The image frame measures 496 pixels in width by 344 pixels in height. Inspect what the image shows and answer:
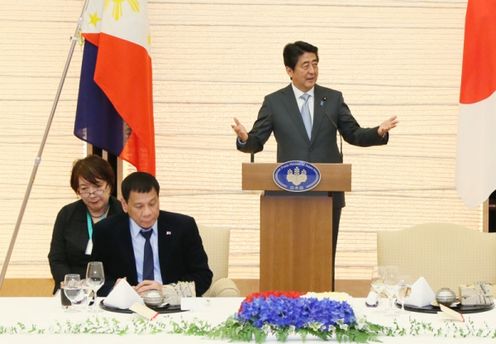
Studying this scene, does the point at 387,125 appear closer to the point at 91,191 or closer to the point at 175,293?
the point at 91,191

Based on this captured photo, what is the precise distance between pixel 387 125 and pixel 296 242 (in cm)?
74

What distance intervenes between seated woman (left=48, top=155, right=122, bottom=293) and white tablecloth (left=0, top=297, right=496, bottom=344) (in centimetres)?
112

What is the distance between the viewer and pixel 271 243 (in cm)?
446

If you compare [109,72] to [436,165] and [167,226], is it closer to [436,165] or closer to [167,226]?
[167,226]

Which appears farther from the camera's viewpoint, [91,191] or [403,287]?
[91,191]

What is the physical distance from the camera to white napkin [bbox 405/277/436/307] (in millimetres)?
2949

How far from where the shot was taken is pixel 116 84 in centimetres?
504

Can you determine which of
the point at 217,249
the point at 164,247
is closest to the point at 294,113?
the point at 217,249

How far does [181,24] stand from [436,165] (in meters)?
2.18

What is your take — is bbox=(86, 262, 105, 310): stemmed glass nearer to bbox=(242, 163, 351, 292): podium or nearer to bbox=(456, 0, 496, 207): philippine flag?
bbox=(242, 163, 351, 292): podium

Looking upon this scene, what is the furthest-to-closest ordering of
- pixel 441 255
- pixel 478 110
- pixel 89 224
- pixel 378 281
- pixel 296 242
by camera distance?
pixel 478 110 < pixel 296 242 < pixel 89 224 < pixel 441 255 < pixel 378 281

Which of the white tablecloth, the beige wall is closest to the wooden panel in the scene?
the white tablecloth

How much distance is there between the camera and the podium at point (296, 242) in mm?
4445

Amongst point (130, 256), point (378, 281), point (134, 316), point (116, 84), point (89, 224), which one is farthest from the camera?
point (116, 84)
